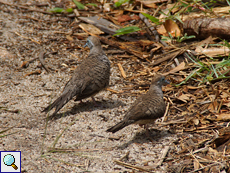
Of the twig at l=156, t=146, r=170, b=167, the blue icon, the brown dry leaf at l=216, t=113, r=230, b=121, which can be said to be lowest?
the twig at l=156, t=146, r=170, b=167

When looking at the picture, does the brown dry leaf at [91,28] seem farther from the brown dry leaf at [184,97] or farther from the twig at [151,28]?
the brown dry leaf at [184,97]

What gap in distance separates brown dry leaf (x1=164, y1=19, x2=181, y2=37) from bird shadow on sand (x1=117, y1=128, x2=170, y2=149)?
2993 mm

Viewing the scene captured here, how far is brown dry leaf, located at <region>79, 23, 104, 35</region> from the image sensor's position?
7.23 meters

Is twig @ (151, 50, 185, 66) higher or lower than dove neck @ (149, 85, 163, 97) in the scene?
higher

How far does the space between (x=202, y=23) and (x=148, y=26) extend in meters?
1.44

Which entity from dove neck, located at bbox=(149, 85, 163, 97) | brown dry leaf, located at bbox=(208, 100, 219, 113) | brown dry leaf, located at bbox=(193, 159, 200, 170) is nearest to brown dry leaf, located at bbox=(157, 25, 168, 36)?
dove neck, located at bbox=(149, 85, 163, 97)

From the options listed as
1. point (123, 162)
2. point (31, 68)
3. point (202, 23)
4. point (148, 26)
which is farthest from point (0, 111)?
point (202, 23)

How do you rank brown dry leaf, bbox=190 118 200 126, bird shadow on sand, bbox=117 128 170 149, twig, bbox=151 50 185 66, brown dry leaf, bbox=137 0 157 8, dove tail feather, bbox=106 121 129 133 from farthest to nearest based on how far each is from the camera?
brown dry leaf, bbox=137 0 157 8, twig, bbox=151 50 185 66, brown dry leaf, bbox=190 118 200 126, bird shadow on sand, bbox=117 128 170 149, dove tail feather, bbox=106 121 129 133

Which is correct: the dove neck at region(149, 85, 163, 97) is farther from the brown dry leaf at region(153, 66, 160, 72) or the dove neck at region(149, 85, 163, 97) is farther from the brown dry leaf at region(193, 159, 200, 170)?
the brown dry leaf at region(193, 159, 200, 170)

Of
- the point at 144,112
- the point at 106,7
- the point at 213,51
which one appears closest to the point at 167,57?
the point at 213,51

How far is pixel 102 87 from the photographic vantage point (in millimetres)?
5223

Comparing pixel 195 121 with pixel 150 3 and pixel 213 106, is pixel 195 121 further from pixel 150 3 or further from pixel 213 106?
pixel 150 3

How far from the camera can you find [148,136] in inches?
178

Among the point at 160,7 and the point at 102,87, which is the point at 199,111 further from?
the point at 160,7
